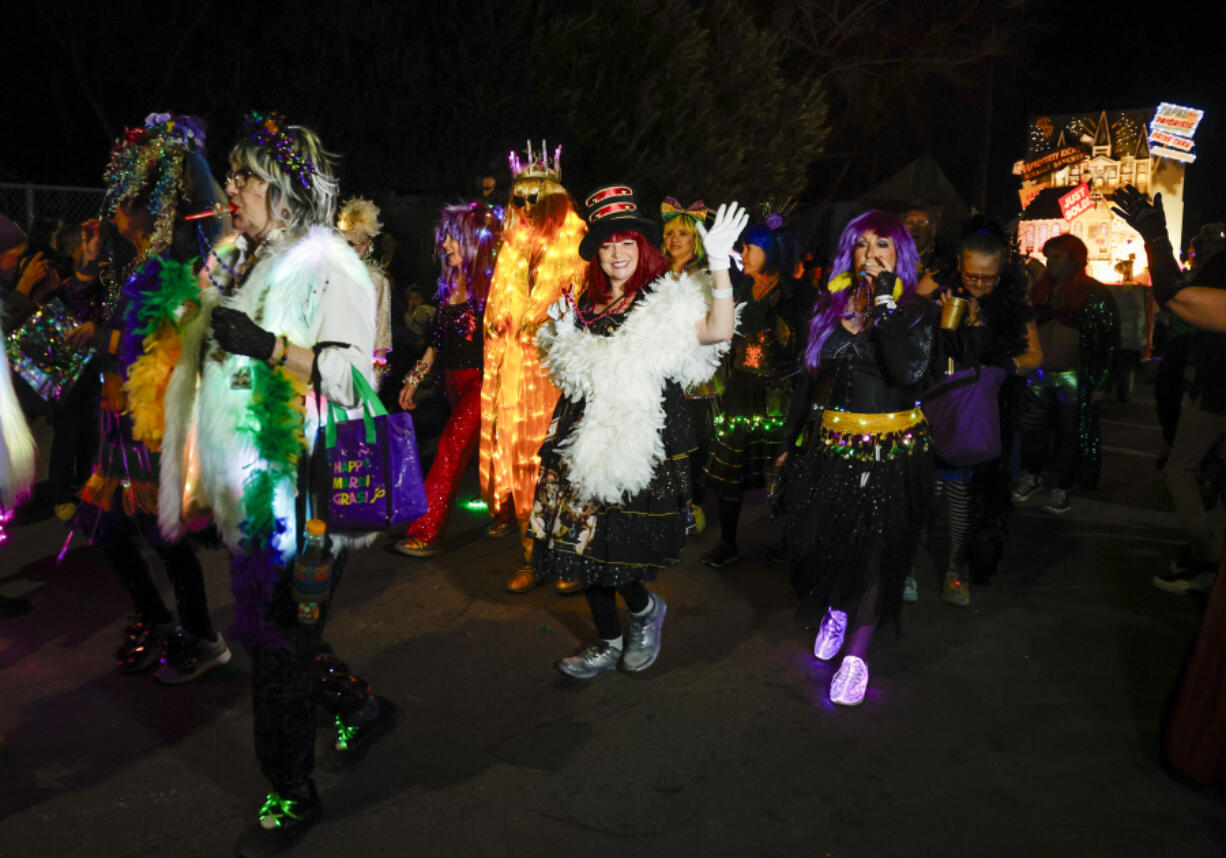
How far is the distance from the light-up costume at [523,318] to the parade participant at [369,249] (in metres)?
0.75

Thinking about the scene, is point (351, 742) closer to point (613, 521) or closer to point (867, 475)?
point (613, 521)

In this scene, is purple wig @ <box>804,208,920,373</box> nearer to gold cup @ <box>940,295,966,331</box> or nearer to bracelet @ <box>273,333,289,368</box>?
gold cup @ <box>940,295,966,331</box>

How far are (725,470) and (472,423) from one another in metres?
1.61

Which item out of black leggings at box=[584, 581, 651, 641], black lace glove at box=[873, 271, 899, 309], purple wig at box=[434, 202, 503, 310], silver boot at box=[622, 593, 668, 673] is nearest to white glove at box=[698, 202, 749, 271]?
black lace glove at box=[873, 271, 899, 309]

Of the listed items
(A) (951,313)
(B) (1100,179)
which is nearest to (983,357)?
(A) (951,313)

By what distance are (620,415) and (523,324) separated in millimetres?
1590

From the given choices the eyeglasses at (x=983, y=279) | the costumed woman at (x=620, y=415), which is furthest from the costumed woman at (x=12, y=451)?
the eyeglasses at (x=983, y=279)

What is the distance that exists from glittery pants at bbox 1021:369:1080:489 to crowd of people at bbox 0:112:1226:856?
27.1 inches

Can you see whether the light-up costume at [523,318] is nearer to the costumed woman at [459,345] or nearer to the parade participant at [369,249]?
the costumed woman at [459,345]

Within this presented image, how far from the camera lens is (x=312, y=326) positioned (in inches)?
112

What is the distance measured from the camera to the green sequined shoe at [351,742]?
3.46m

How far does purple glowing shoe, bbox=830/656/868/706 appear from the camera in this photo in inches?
156

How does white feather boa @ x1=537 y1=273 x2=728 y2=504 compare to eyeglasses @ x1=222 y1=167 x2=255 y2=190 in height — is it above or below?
below

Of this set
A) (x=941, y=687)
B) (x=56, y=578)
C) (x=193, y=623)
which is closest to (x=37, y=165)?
(x=56, y=578)
